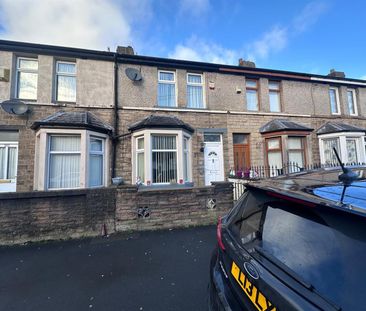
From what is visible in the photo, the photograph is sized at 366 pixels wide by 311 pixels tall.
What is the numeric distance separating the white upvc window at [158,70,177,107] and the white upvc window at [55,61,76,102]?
364 cm

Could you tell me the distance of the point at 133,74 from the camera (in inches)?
343

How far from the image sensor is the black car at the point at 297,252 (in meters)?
0.90

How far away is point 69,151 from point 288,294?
7.77 meters

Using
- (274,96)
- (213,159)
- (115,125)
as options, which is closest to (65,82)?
(115,125)

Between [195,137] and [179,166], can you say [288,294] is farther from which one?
Result: [195,137]

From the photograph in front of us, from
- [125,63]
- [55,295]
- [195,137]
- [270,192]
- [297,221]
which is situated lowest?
[55,295]

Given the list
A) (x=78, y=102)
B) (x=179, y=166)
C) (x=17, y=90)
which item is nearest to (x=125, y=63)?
(x=78, y=102)

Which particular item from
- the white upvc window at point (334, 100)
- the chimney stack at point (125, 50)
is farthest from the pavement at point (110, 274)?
the white upvc window at point (334, 100)

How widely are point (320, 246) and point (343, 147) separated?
11776mm

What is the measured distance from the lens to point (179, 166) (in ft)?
26.7

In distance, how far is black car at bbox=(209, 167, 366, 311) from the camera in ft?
2.95

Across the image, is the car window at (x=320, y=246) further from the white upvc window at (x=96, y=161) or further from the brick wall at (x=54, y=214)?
the white upvc window at (x=96, y=161)

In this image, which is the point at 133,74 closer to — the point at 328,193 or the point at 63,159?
the point at 63,159

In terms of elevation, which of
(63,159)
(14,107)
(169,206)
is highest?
(14,107)
